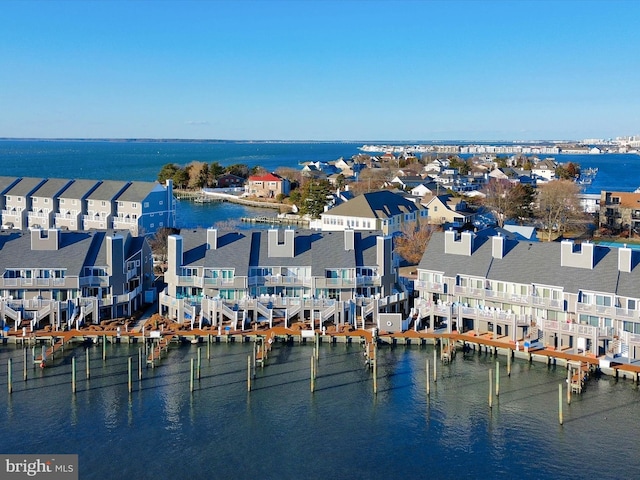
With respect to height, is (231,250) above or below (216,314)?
above

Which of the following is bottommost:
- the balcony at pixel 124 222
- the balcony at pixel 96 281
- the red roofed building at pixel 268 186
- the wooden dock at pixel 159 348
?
the wooden dock at pixel 159 348

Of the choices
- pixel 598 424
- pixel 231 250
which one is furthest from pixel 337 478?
pixel 231 250

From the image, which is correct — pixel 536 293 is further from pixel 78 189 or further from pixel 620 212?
pixel 78 189

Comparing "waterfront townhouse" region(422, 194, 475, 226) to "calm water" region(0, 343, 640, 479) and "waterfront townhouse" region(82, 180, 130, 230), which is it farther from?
"calm water" region(0, 343, 640, 479)

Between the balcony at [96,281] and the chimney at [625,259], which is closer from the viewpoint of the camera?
the chimney at [625,259]

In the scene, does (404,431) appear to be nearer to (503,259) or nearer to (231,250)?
(503,259)

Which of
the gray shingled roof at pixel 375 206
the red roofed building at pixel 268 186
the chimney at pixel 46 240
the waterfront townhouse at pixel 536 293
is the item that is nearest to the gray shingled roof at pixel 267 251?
the waterfront townhouse at pixel 536 293

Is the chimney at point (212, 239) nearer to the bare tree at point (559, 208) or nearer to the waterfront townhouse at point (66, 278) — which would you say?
the waterfront townhouse at point (66, 278)

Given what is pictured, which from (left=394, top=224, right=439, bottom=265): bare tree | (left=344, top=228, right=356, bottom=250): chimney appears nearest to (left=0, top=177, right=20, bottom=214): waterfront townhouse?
(left=394, top=224, right=439, bottom=265): bare tree
